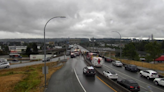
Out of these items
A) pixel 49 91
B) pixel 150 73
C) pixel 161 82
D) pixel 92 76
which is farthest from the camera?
pixel 92 76

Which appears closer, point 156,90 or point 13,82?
point 156,90

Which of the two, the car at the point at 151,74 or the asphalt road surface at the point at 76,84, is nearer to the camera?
the asphalt road surface at the point at 76,84

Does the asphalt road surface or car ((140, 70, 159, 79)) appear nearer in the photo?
the asphalt road surface

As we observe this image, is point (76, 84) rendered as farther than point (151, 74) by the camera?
No

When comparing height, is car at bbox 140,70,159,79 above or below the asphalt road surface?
above

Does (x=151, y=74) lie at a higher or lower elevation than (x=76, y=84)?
higher

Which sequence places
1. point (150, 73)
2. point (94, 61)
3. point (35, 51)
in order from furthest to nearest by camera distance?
point (35, 51), point (94, 61), point (150, 73)

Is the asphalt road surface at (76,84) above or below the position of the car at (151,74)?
below

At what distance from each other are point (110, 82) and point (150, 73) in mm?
7925

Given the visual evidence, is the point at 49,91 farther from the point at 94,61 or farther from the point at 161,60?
the point at 161,60

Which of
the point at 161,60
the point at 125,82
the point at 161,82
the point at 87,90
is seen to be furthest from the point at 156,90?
the point at 161,60

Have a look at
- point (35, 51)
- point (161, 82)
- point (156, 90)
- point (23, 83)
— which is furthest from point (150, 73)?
point (35, 51)

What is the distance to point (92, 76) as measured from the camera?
20.7 metres

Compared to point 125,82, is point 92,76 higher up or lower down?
lower down
